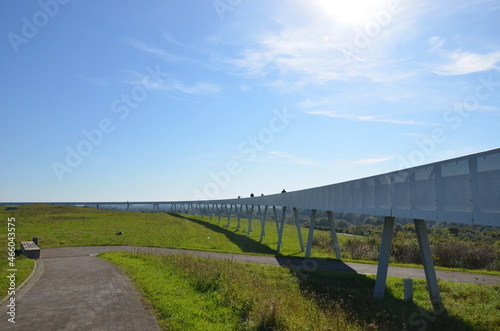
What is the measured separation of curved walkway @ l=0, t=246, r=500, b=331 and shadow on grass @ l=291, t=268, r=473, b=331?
2.00 meters

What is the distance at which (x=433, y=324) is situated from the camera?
30.7 feet

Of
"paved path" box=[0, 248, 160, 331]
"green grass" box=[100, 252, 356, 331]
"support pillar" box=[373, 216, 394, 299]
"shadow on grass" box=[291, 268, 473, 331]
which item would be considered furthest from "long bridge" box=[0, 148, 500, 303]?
"paved path" box=[0, 248, 160, 331]

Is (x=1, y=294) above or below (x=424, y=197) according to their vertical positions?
below

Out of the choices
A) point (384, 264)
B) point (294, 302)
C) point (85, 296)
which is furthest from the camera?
point (384, 264)

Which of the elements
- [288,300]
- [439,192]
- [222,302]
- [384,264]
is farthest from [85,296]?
[439,192]

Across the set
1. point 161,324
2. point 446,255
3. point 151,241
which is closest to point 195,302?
point 161,324

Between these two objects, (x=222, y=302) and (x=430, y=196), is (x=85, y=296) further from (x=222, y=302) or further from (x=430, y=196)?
(x=430, y=196)

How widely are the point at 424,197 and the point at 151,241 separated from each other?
74.4 feet

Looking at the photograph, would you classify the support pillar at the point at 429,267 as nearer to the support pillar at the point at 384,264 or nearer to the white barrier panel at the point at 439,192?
the white barrier panel at the point at 439,192

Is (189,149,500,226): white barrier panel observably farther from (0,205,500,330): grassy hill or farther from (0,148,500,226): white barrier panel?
(0,205,500,330): grassy hill

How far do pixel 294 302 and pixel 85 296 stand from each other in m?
5.90

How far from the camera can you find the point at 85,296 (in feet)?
33.7

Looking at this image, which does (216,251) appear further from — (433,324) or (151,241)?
(433,324)

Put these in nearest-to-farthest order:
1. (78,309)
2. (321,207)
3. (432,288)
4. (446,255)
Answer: (78,309), (432,288), (321,207), (446,255)
